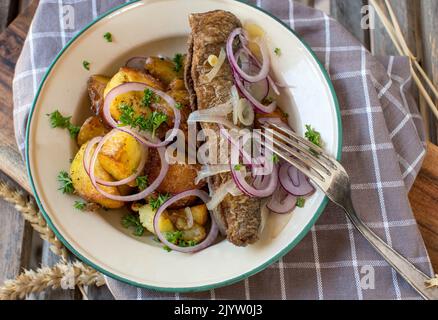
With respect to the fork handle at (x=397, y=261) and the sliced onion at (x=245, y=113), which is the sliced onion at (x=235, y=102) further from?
the fork handle at (x=397, y=261)

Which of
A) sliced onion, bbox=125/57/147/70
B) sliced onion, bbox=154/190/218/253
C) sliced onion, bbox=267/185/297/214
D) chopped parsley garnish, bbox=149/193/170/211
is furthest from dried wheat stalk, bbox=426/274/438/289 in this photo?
sliced onion, bbox=125/57/147/70

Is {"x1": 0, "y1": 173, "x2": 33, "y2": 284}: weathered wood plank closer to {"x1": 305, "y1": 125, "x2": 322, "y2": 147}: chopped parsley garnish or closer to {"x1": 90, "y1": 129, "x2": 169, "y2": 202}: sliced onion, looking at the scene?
{"x1": 90, "y1": 129, "x2": 169, "y2": 202}: sliced onion

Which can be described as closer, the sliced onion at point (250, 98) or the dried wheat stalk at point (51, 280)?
the sliced onion at point (250, 98)

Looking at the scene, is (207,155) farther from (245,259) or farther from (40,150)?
(40,150)

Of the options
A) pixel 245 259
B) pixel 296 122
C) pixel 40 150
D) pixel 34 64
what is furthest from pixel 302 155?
pixel 34 64

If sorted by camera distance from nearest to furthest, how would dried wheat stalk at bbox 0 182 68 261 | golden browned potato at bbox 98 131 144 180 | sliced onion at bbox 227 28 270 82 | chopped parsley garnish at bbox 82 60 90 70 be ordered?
1. golden browned potato at bbox 98 131 144 180
2. sliced onion at bbox 227 28 270 82
3. chopped parsley garnish at bbox 82 60 90 70
4. dried wheat stalk at bbox 0 182 68 261

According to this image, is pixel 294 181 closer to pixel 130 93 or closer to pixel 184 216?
pixel 184 216

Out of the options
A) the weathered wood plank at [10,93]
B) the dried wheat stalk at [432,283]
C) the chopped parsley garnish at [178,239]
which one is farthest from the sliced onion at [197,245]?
the dried wheat stalk at [432,283]

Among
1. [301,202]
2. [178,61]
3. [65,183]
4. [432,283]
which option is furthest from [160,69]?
[432,283]
